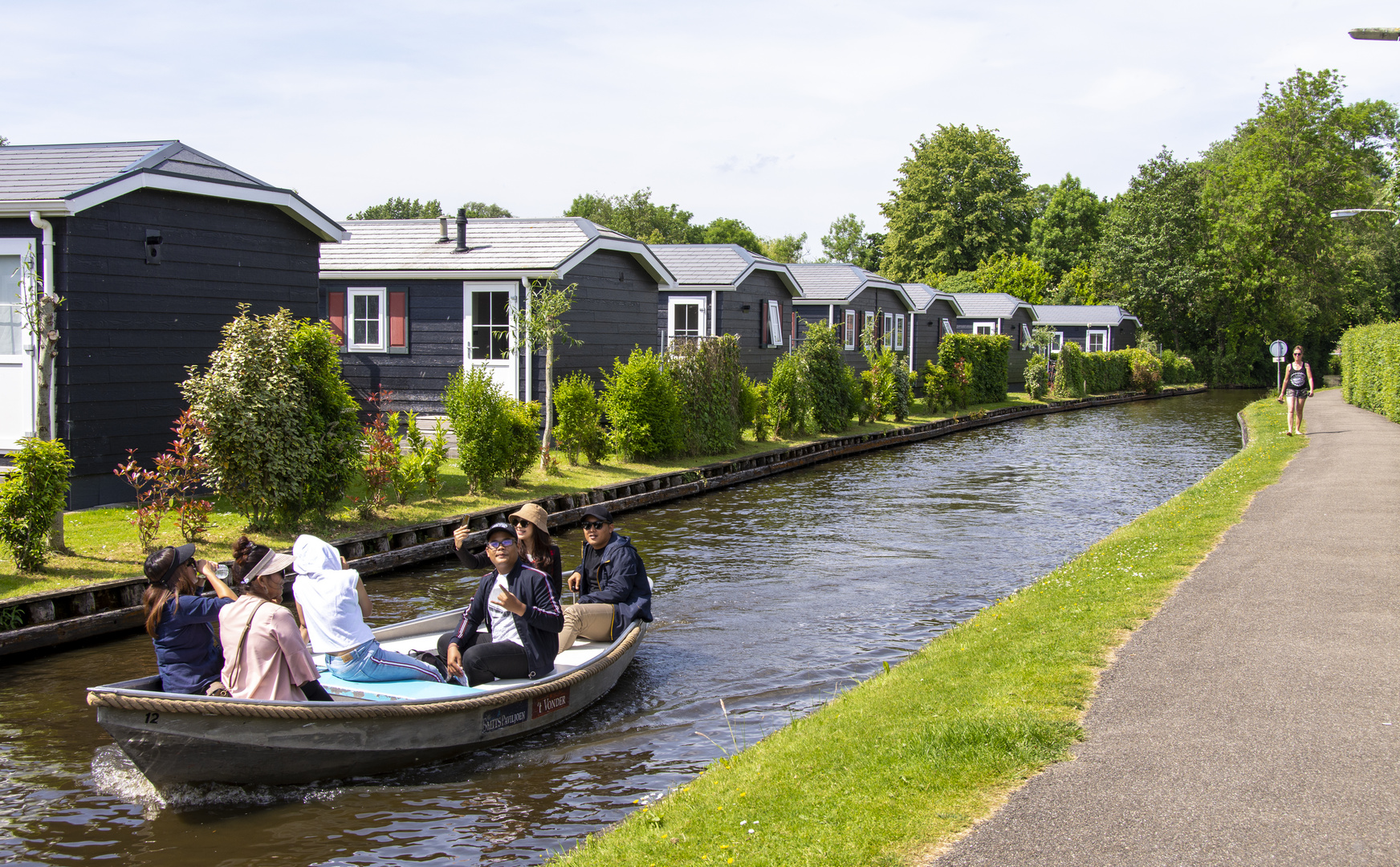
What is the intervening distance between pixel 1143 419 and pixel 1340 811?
39494 mm

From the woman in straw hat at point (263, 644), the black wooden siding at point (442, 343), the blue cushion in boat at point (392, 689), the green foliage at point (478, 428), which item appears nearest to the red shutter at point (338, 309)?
the black wooden siding at point (442, 343)

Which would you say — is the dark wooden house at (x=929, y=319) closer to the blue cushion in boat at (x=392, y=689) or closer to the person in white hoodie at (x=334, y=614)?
the blue cushion in boat at (x=392, y=689)

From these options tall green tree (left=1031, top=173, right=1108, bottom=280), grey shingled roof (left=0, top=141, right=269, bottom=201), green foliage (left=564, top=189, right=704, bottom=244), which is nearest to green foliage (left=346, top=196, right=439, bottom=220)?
green foliage (left=564, top=189, right=704, bottom=244)

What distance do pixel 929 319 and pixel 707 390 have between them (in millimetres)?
29326

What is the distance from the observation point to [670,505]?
20.0 m

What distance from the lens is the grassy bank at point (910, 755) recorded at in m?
5.45

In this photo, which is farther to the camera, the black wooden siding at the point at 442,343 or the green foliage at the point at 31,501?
the black wooden siding at the point at 442,343

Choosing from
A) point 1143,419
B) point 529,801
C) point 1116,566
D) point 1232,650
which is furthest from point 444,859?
point 1143,419

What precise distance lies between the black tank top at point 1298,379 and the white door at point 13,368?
83.9 feet

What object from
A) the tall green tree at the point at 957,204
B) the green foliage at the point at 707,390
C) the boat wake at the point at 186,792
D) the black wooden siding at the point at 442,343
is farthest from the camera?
the tall green tree at the point at 957,204

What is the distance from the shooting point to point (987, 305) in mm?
58938

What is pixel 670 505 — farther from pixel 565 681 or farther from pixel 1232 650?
pixel 1232 650

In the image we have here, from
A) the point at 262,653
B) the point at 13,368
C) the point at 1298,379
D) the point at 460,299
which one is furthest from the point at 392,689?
the point at 1298,379

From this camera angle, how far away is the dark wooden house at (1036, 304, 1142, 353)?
6819 cm
